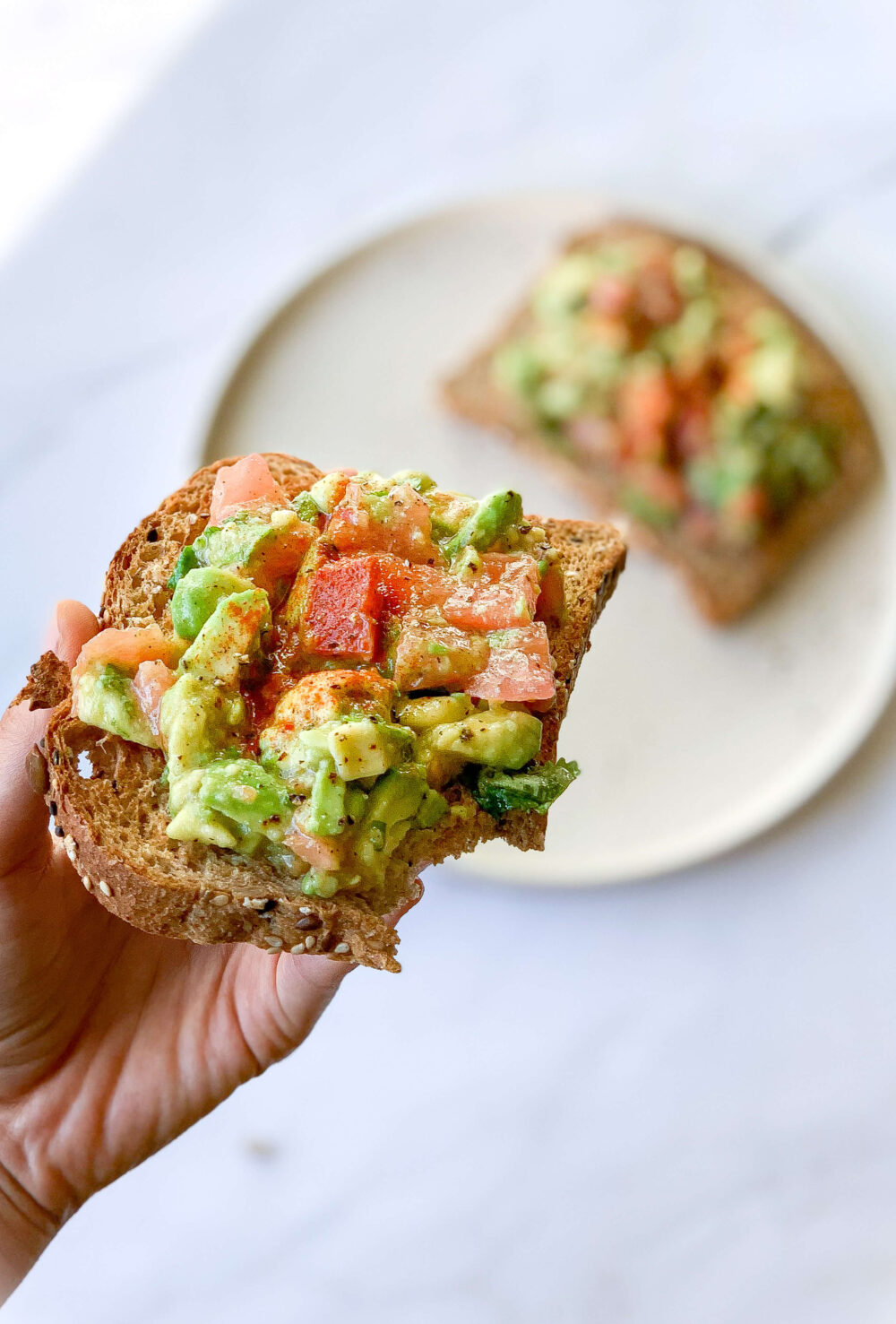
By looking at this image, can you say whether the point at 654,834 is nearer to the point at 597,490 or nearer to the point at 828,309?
the point at 597,490

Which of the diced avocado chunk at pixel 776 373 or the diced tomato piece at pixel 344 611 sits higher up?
the diced avocado chunk at pixel 776 373

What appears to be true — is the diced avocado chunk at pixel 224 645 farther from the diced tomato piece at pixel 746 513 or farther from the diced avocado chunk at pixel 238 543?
the diced tomato piece at pixel 746 513

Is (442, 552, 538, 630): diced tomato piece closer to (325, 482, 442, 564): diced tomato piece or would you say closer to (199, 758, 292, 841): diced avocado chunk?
(325, 482, 442, 564): diced tomato piece

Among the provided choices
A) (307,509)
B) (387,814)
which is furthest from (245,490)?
(387,814)

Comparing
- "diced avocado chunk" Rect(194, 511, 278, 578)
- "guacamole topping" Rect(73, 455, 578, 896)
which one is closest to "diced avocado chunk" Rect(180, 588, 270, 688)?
"guacamole topping" Rect(73, 455, 578, 896)

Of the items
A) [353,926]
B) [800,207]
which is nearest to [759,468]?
[800,207]

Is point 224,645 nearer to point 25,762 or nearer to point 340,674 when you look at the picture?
point 340,674

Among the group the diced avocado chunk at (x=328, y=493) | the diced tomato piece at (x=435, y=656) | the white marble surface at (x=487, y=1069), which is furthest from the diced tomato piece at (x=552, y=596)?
the white marble surface at (x=487, y=1069)
